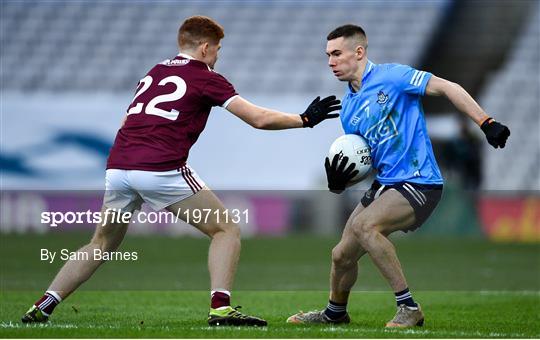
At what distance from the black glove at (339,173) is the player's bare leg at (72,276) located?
1427 mm

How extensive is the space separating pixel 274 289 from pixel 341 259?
Result: 4.04 m

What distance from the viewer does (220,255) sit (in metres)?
7.16

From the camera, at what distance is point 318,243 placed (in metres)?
19.1

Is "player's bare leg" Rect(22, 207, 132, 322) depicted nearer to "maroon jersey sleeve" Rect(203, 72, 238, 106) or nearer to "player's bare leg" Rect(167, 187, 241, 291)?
"player's bare leg" Rect(167, 187, 241, 291)

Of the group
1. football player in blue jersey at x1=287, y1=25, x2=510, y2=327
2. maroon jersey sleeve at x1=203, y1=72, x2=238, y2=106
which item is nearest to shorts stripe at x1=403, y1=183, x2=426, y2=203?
football player in blue jersey at x1=287, y1=25, x2=510, y2=327

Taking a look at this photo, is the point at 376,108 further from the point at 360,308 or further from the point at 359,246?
the point at 360,308

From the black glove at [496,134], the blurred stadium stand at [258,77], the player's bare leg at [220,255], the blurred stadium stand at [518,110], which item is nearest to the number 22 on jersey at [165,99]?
the player's bare leg at [220,255]

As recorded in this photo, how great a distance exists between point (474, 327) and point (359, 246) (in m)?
1.02

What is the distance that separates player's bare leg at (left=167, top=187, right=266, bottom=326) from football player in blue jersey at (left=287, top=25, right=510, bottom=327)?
0.84 metres

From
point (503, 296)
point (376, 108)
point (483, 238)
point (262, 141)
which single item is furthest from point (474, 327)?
point (262, 141)

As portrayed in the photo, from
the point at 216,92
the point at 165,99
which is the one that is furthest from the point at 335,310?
the point at 165,99

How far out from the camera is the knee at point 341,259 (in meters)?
7.77

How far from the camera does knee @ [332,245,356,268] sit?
7770 millimetres

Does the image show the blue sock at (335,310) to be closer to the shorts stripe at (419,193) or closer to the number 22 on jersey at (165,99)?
the shorts stripe at (419,193)
